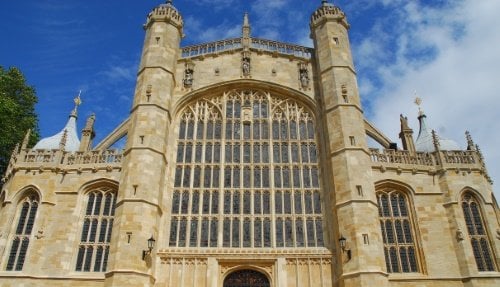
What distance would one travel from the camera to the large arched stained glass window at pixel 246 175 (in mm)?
17422

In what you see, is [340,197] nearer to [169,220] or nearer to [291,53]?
[169,220]

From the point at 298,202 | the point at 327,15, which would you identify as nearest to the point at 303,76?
the point at 327,15

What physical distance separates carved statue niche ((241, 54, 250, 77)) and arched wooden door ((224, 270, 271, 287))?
9.49 metres

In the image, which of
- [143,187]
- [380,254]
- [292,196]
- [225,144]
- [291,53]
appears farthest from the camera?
[291,53]

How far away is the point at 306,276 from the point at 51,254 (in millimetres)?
9989

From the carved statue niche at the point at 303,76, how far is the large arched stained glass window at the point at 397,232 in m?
6.24

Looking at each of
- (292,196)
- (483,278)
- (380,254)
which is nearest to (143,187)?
(292,196)

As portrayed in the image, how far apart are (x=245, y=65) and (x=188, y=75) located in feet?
9.40

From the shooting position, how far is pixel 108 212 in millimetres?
18344

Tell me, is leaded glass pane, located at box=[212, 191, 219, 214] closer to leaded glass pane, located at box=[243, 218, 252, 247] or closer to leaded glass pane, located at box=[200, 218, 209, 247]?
leaded glass pane, located at box=[200, 218, 209, 247]

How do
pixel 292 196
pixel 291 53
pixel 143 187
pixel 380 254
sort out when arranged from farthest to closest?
pixel 291 53
pixel 292 196
pixel 143 187
pixel 380 254

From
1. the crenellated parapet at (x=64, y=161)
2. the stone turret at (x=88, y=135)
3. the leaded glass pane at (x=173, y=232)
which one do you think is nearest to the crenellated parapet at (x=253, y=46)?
the stone turret at (x=88, y=135)

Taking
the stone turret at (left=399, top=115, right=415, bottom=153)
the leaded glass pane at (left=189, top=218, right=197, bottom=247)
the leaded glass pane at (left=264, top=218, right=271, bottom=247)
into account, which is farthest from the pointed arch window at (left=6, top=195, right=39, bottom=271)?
the stone turret at (left=399, top=115, right=415, bottom=153)

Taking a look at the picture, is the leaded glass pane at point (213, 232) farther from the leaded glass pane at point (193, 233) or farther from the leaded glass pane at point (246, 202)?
the leaded glass pane at point (246, 202)
